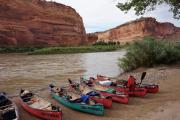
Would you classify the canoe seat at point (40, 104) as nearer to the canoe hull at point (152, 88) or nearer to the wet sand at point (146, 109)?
the wet sand at point (146, 109)

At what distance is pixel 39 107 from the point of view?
1259 cm

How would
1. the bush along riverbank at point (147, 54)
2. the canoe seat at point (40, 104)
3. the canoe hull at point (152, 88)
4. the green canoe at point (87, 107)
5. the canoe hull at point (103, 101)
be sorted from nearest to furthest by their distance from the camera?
the green canoe at point (87, 107) < the canoe seat at point (40, 104) < the canoe hull at point (103, 101) < the canoe hull at point (152, 88) < the bush along riverbank at point (147, 54)

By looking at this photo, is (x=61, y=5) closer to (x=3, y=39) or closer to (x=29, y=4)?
(x=29, y=4)

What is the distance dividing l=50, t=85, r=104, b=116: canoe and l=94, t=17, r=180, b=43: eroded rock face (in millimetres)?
101394

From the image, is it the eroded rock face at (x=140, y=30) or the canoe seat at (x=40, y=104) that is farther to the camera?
the eroded rock face at (x=140, y=30)

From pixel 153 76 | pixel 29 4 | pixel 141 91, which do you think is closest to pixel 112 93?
pixel 141 91

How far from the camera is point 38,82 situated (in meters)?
21.1

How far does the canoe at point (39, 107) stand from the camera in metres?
11.2

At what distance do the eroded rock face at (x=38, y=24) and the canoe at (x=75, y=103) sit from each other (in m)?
55.9

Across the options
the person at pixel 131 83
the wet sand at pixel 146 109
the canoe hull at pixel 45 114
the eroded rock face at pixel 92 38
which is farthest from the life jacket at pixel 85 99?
the eroded rock face at pixel 92 38

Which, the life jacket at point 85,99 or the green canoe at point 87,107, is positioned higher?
the life jacket at point 85,99

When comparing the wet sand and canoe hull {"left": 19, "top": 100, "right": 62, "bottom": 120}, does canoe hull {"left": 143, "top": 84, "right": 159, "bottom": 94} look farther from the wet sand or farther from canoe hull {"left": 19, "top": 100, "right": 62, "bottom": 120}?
canoe hull {"left": 19, "top": 100, "right": 62, "bottom": 120}

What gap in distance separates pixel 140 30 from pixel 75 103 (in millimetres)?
111474

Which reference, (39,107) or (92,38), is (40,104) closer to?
(39,107)
